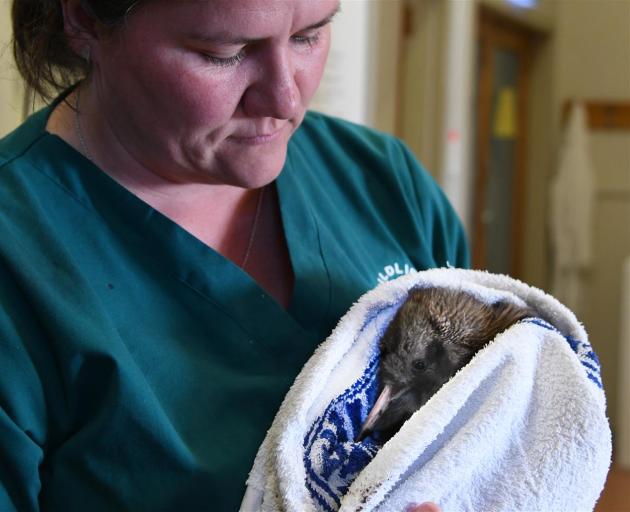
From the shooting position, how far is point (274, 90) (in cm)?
97

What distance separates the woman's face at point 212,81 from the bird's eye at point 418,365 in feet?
0.95

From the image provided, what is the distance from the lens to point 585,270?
579 centimetres

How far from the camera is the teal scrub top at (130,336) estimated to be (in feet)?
2.90

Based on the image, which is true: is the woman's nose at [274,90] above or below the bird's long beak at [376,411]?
above

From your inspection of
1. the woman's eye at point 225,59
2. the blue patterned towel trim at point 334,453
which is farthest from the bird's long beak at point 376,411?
the woman's eye at point 225,59

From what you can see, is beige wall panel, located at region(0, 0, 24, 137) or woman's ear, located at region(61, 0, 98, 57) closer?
woman's ear, located at region(61, 0, 98, 57)

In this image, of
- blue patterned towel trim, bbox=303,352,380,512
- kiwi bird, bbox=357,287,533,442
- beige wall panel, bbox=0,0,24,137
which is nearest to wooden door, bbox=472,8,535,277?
beige wall panel, bbox=0,0,24,137

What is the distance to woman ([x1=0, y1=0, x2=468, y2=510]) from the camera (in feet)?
2.92

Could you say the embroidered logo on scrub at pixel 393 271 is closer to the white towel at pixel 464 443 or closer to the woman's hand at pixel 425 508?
the white towel at pixel 464 443

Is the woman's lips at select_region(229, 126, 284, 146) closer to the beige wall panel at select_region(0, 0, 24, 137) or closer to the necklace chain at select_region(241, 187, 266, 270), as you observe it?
the necklace chain at select_region(241, 187, 266, 270)

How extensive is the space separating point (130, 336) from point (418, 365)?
357mm

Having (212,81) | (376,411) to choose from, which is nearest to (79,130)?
(212,81)

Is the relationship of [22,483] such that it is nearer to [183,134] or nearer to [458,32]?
[183,134]

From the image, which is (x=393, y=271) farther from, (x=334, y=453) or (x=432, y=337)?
(x=334, y=453)
